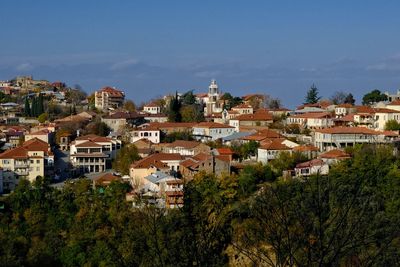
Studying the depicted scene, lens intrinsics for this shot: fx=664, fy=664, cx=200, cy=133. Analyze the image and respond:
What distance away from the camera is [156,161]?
2036 cm

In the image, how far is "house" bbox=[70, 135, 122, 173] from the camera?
73.9 feet

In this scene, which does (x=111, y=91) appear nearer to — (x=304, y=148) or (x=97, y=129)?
(x=97, y=129)

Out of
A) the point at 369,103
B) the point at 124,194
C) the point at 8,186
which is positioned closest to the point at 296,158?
the point at 124,194

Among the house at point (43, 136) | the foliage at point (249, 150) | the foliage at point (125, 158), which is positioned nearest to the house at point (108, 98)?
the house at point (43, 136)

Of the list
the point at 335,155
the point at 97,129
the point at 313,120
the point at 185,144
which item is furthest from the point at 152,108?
the point at 335,155

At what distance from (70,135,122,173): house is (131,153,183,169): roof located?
7.00 feet

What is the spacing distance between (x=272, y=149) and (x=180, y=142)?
4437 mm

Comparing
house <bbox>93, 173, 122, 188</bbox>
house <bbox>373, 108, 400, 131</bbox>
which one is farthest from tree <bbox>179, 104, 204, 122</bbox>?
house <bbox>93, 173, 122, 188</bbox>

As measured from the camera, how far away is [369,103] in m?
32.1

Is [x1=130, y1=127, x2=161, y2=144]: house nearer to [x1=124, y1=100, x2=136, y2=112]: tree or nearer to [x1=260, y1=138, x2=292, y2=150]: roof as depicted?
[x1=260, y1=138, x2=292, y2=150]: roof

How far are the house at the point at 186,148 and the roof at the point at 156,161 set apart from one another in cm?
126

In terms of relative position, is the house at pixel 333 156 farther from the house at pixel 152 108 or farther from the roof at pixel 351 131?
the house at pixel 152 108

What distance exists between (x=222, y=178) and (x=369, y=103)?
16.9 meters

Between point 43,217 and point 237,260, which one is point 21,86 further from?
point 237,260
